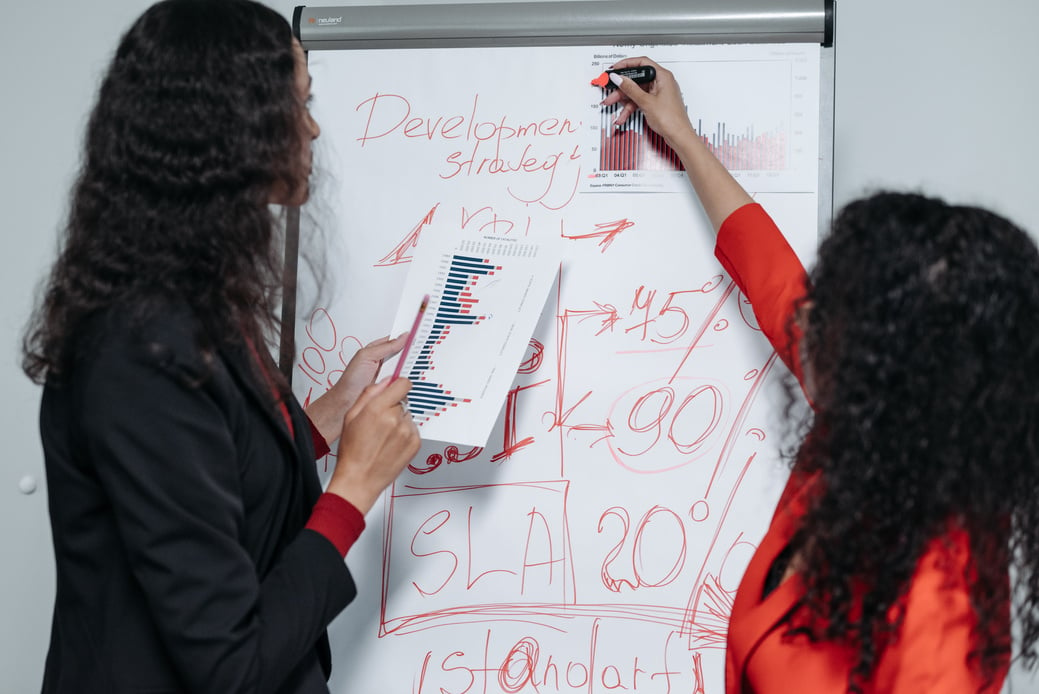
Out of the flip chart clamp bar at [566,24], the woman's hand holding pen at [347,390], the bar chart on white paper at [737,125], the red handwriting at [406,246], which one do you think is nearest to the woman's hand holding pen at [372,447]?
the woman's hand holding pen at [347,390]

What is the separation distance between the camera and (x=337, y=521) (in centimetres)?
84

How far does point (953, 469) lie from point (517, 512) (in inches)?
25.0

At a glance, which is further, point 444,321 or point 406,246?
point 406,246

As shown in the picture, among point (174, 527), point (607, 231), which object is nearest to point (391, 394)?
point (174, 527)

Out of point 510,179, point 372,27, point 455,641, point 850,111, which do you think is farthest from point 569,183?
point 455,641

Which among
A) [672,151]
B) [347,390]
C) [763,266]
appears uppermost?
[672,151]

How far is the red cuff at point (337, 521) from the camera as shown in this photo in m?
0.84

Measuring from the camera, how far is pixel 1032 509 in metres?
0.77

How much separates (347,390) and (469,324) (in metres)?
0.21

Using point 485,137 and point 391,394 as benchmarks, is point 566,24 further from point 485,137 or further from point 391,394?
point 391,394

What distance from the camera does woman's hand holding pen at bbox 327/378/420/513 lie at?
89 cm

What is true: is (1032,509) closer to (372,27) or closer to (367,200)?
(367,200)

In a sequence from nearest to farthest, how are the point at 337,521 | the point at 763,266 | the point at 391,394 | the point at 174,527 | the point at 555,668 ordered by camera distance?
the point at 174,527 → the point at 337,521 → the point at 391,394 → the point at 763,266 → the point at 555,668

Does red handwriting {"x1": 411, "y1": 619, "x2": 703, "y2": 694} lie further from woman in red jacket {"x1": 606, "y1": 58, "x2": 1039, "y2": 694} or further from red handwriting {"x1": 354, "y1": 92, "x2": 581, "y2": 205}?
red handwriting {"x1": 354, "y1": 92, "x2": 581, "y2": 205}
